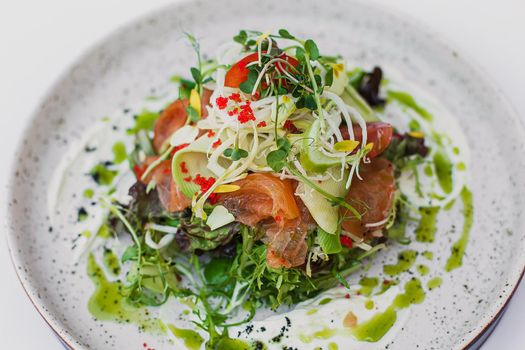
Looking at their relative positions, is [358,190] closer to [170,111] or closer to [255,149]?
[255,149]

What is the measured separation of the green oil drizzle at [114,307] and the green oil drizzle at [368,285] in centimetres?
124

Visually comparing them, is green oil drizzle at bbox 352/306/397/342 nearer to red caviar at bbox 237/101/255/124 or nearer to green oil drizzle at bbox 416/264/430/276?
green oil drizzle at bbox 416/264/430/276

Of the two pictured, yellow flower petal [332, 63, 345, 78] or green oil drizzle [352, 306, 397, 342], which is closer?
green oil drizzle [352, 306, 397, 342]

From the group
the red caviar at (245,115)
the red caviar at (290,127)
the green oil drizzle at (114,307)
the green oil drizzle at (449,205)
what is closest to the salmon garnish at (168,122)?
the red caviar at (245,115)

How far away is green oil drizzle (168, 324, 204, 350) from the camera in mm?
4391

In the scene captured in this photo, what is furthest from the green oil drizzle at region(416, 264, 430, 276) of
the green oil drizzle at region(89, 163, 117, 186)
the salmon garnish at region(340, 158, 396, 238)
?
the green oil drizzle at region(89, 163, 117, 186)

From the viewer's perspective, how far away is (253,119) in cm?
429

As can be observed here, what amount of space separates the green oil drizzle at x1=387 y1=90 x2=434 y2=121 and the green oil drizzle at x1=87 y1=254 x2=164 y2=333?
2.37 meters

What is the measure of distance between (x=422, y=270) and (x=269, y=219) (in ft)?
3.42

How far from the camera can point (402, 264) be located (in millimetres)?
4684

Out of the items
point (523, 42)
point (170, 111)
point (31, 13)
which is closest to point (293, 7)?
point (170, 111)

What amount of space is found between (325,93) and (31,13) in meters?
3.38

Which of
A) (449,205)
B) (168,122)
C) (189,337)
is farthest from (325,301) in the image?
(168,122)

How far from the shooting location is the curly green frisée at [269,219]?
4281 mm
